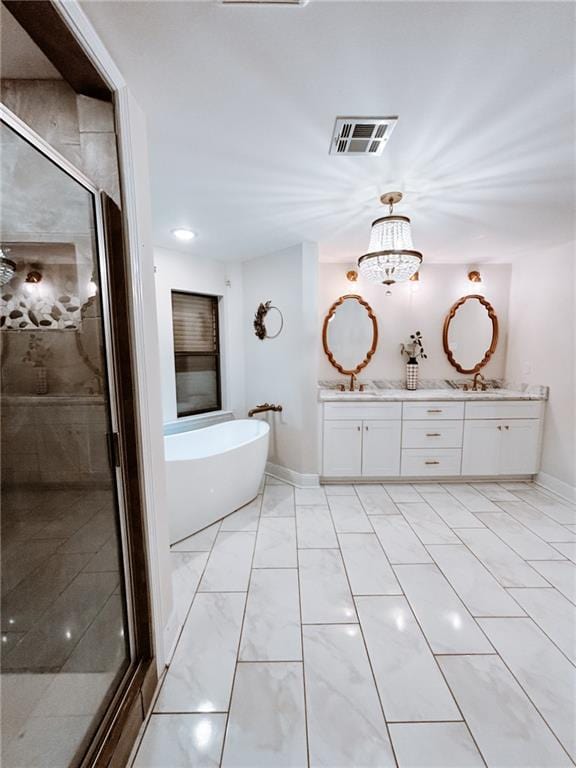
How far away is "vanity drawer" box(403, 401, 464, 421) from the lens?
318 centimetres

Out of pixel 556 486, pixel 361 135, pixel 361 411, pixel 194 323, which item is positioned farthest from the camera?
pixel 194 323

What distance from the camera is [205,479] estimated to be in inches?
92.1

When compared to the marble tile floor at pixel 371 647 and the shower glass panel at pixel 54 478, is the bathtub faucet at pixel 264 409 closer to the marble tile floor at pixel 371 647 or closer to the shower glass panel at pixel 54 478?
the marble tile floor at pixel 371 647

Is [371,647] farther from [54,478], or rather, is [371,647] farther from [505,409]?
[505,409]

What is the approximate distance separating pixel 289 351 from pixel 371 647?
238cm

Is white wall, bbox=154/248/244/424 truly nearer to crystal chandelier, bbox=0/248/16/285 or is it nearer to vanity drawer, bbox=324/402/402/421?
vanity drawer, bbox=324/402/402/421

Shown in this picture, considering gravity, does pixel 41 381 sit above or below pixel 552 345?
below

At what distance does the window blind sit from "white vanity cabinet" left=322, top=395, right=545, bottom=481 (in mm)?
1621

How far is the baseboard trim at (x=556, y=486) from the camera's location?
2.89 meters

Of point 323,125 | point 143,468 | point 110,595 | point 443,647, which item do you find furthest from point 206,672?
point 323,125

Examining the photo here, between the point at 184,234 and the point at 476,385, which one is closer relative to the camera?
the point at 184,234

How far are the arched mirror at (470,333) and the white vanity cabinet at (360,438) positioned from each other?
1.26 m

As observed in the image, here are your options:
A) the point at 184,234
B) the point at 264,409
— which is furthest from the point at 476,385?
the point at 184,234

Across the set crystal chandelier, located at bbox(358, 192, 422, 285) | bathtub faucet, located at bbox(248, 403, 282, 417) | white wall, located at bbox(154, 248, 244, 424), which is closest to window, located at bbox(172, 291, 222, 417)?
white wall, located at bbox(154, 248, 244, 424)
